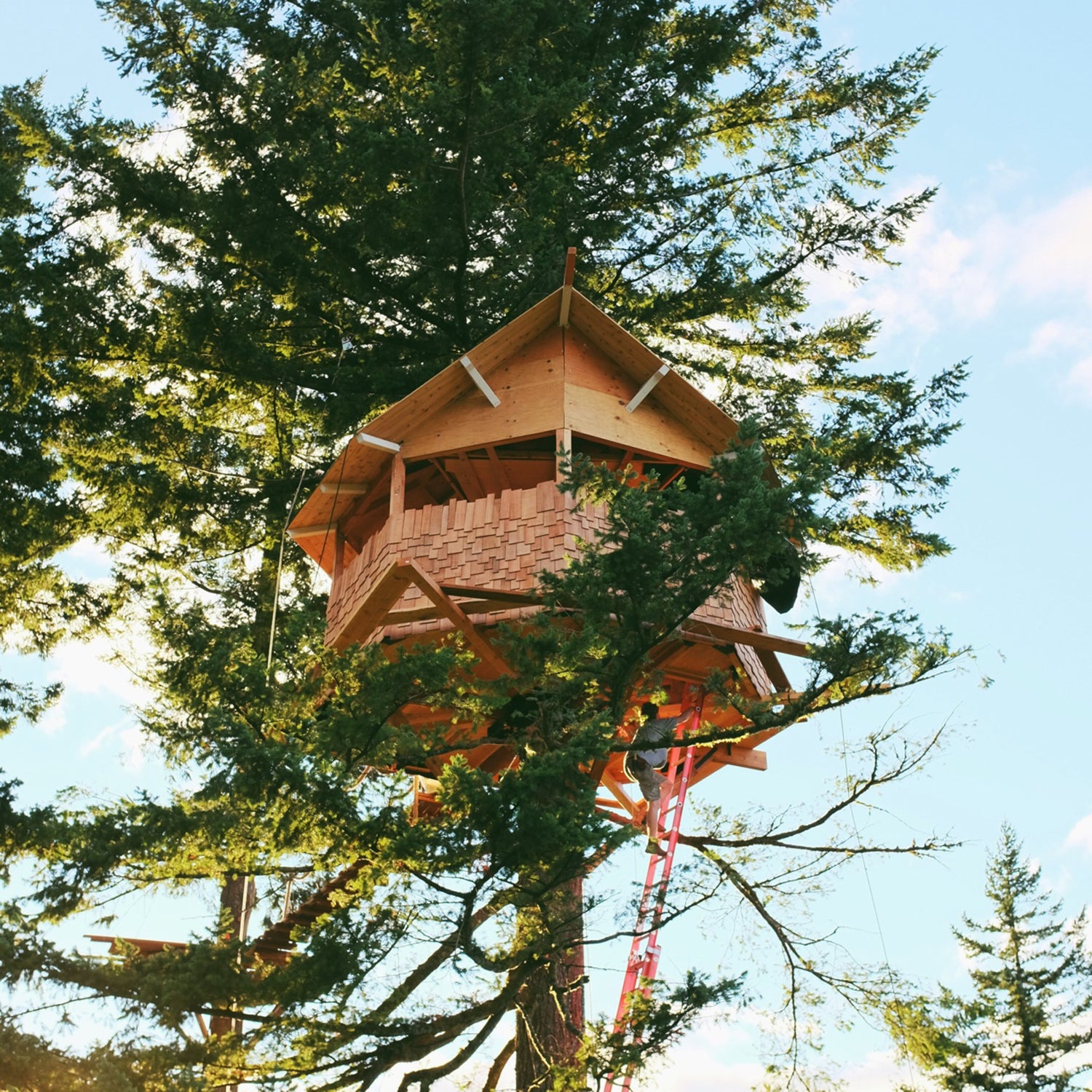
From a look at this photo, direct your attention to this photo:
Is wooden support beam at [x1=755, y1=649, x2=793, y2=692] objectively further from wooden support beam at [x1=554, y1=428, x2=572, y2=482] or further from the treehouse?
wooden support beam at [x1=554, y1=428, x2=572, y2=482]

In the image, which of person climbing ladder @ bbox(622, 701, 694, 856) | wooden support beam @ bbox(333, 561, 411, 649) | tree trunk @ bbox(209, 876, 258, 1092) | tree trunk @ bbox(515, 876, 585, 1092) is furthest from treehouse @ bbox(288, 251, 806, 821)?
tree trunk @ bbox(209, 876, 258, 1092)

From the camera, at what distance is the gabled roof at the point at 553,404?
10633 mm

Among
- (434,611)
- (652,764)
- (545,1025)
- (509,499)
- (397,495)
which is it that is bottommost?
(545,1025)

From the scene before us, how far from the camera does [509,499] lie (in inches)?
392

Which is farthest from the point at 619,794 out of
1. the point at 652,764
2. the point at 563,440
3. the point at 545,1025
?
the point at 563,440

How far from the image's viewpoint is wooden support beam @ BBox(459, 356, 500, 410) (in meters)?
10.7

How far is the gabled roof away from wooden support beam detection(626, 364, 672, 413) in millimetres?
10

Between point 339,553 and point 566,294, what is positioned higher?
point 566,294

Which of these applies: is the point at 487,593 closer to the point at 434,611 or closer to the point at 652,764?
the point at 434,611

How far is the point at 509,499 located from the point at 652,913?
3.16m

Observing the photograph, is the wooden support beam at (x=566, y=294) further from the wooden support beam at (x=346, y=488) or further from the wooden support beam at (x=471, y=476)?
the wooden support beam at (x=346, y=488)

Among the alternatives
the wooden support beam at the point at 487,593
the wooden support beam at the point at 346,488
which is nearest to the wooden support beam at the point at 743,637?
the wooden support beam at the point at 487,593

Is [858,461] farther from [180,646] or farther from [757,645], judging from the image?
[180,646]

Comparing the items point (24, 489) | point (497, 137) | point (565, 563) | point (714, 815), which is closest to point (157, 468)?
point (24, 489)
